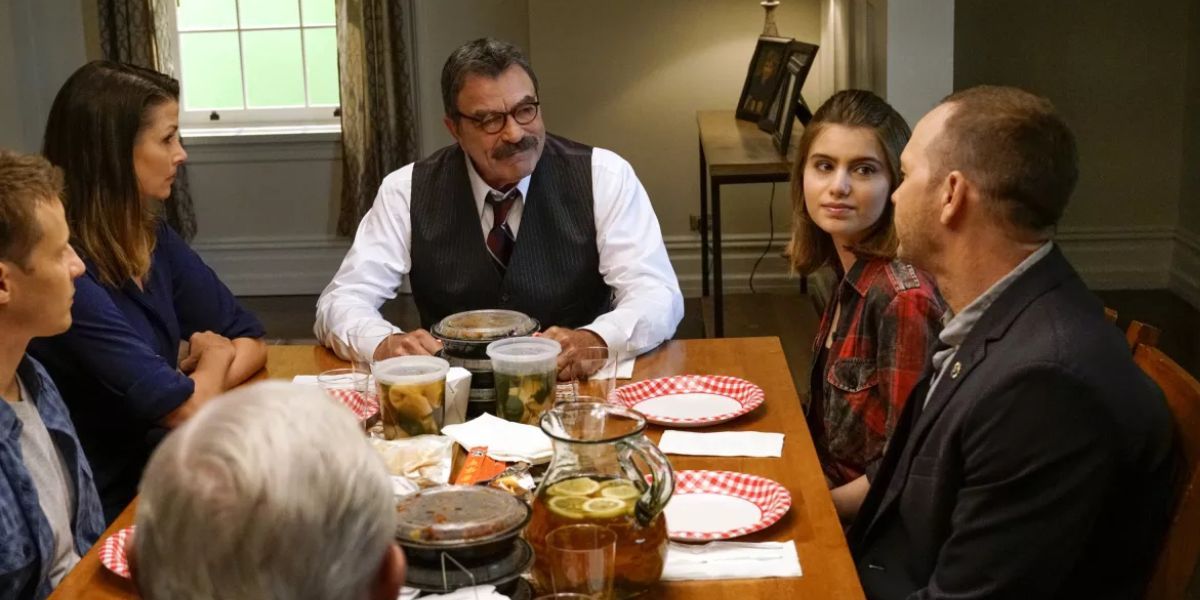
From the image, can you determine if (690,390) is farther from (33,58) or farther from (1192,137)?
(33,58)

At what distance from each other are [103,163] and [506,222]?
2.81 feet

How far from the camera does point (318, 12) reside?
234 inches

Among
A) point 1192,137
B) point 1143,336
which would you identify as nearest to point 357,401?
point 1143,336

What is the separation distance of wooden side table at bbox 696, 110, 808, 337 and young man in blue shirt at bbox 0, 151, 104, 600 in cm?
227

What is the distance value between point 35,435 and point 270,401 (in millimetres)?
1201

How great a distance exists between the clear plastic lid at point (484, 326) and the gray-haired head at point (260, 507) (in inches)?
50.0

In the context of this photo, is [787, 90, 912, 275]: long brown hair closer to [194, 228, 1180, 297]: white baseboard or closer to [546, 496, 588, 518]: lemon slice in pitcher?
[546, 496, 588, 518]: lemon slice in pitcher

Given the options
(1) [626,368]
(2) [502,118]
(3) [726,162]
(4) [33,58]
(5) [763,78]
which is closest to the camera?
(1) [626,368]

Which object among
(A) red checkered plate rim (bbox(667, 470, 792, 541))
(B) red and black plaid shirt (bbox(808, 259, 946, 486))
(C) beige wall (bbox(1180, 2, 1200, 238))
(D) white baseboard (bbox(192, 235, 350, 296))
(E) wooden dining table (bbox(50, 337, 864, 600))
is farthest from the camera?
(D) white baseboard (bbox(192, 235, 350, 296))

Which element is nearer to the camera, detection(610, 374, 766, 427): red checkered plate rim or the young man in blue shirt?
the young man in blue shirt

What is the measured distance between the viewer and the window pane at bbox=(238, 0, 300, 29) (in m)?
5.95

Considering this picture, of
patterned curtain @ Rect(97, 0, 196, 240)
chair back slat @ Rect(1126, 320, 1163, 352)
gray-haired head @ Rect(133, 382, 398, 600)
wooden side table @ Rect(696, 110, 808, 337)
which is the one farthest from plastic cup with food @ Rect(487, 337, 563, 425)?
patterned curtain @ Rect(97, 0, 196, 240)

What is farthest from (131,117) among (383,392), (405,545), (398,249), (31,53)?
(31,53)

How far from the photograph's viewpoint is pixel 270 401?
3.29 feet
